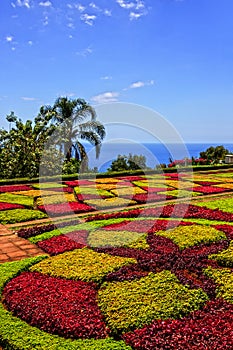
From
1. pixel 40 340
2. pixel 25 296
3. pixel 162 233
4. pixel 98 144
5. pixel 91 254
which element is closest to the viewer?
pixel 40 340

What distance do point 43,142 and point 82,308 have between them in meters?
15.2

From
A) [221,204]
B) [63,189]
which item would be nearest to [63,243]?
[221,204]

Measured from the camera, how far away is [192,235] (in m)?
6.62

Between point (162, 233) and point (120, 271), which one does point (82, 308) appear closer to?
point (120, 271)

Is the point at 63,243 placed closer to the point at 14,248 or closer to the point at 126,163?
the point at 14,248

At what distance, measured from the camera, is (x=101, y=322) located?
3684 millimetres

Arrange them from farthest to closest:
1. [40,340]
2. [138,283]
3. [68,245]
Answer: [68,245] → [138,283] → [40,340]

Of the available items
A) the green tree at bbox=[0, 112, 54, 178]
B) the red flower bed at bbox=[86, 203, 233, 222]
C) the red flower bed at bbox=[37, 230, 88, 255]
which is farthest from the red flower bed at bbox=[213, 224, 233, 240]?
the green tree at bbox=[0, 112, 54, 178]

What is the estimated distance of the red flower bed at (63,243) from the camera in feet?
20.0

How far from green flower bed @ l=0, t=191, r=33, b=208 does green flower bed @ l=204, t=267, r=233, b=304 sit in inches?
243

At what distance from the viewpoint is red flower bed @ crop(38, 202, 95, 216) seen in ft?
30.6

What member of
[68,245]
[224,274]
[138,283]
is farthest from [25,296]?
[224,274]

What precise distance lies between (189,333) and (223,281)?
1369 mm

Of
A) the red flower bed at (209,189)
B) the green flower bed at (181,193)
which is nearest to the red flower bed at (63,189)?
the green flower bed at (181,193)
